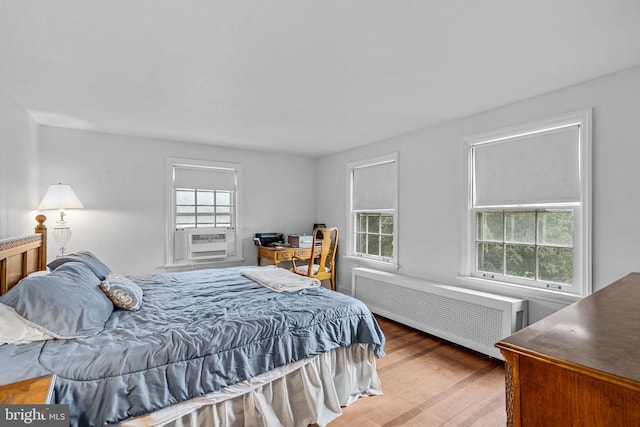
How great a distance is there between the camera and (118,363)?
1501 mm

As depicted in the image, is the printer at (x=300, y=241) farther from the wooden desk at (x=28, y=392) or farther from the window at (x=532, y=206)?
the wooden desk at (x=28, y=392)

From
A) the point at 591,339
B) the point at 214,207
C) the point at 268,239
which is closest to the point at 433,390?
the point at 591,339

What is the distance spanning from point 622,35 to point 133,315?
3418 millimetres

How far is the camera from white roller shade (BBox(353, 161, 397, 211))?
14.1ft

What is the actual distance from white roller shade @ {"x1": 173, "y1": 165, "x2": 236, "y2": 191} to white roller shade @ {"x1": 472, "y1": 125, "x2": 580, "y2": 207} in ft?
10.9

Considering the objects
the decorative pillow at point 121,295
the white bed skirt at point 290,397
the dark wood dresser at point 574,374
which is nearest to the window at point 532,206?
the white bed skirt at point 290,397

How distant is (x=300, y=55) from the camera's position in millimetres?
2059

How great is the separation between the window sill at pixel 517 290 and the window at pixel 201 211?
322 cm

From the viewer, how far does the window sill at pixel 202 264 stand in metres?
4.37

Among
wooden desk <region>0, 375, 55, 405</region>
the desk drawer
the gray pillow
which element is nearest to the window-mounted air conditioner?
the desk drawer

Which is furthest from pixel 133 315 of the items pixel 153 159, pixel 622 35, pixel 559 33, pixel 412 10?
pixel 622 35

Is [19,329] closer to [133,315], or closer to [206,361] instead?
[133,315]

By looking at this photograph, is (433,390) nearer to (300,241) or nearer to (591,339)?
(591,339)

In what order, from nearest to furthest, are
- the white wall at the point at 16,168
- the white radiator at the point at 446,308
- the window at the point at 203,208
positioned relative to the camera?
the white wall at the point at 16,168 < the white radiator at the point at 446,308 < the window at the point at 203,208
